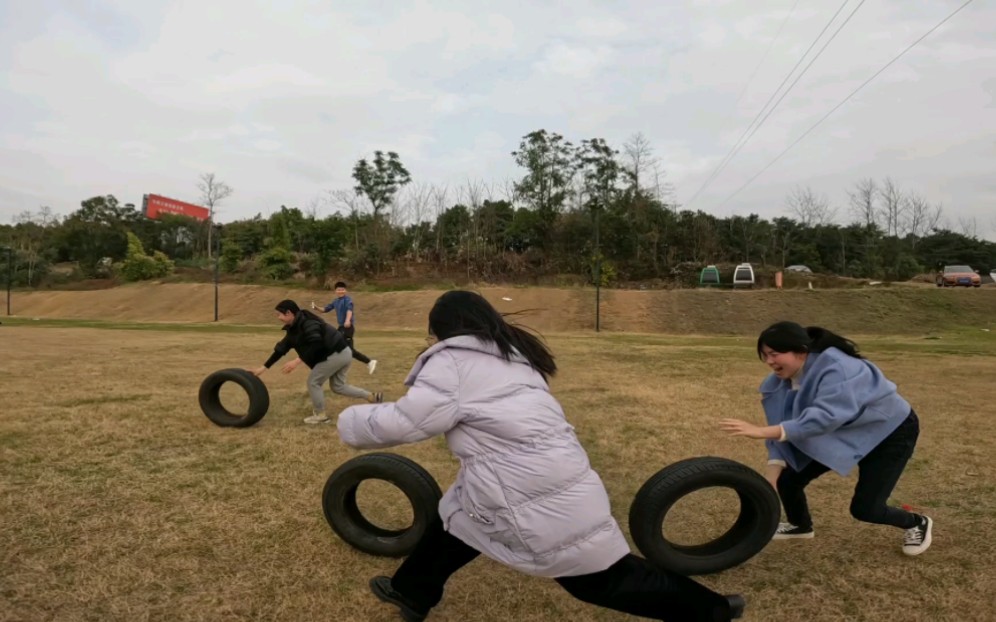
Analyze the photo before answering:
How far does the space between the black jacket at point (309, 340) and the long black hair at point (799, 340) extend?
16.4ft

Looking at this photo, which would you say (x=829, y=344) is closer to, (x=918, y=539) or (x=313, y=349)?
(x=918, y=539)

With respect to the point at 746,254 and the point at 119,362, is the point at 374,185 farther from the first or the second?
the point at 119,362

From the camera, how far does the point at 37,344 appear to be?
1662cm

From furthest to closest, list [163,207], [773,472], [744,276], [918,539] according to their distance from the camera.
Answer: [163,207], [744,276], [773,472], [918,539]

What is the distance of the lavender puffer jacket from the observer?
7.48ft

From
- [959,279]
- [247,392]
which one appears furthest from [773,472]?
[959,279]

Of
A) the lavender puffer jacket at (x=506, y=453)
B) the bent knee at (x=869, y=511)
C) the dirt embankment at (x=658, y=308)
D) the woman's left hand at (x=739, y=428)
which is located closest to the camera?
the lavender puffer jacket at (x=506, y=453)

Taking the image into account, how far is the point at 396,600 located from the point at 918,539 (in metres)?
3.18

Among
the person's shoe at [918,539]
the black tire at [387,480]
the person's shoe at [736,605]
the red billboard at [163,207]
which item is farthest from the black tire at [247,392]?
the red billboard at [163,207]

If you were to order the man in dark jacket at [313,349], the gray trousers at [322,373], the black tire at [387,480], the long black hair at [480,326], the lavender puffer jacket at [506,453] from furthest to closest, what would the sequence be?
the gray trousers at [322,373] < the man in dark jacket at [313,349] < the black tire at [387,480] < the long black hair at [480,326] < the lavender puffer jacket at [506,453]

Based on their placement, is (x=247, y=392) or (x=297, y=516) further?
(x=247, y=392)

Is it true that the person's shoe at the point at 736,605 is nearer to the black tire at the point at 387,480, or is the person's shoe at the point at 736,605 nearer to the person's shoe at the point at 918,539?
the black tire at the point at 387,480

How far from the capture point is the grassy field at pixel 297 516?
3248 mm

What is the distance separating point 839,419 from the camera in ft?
10.7
